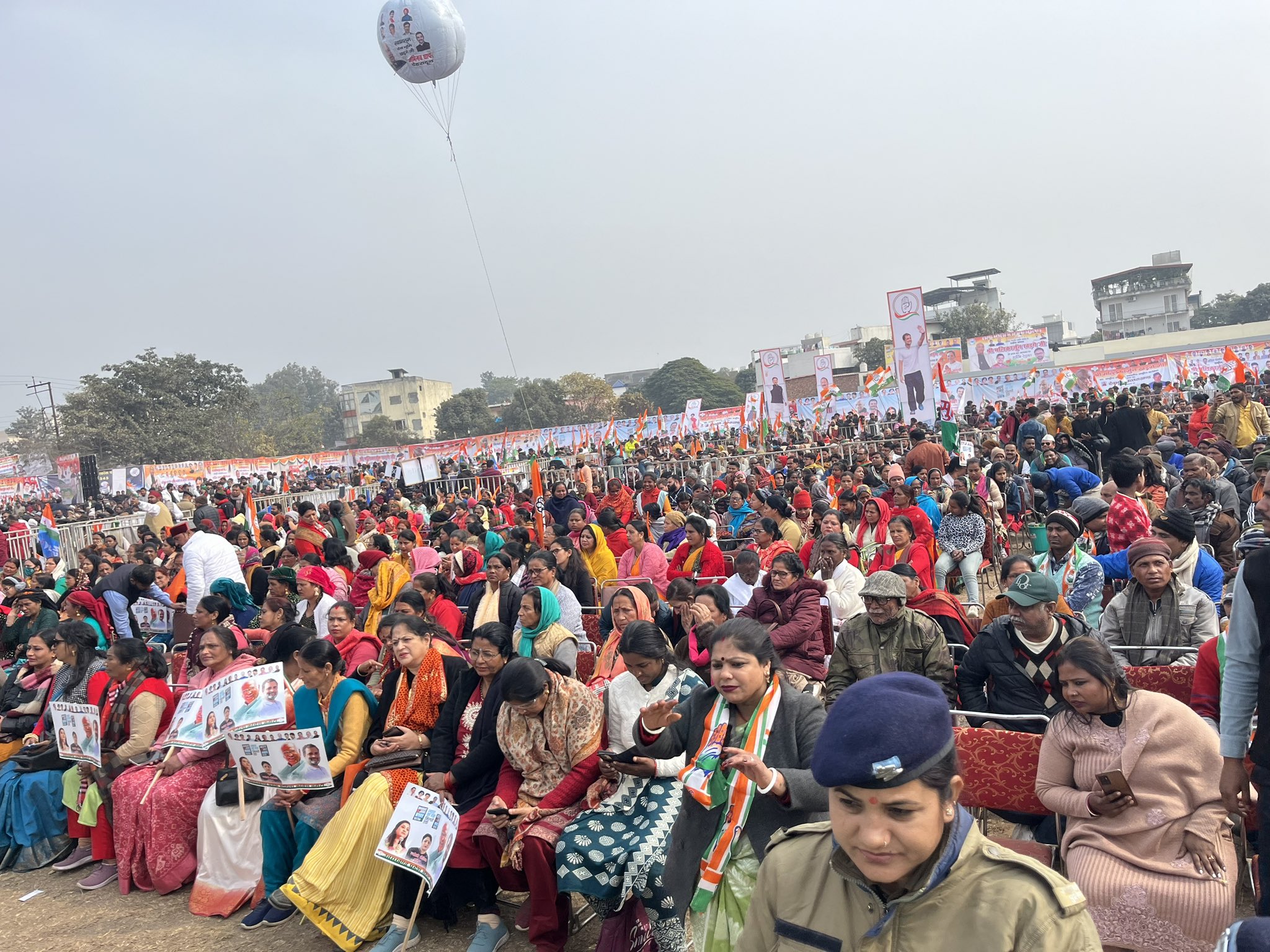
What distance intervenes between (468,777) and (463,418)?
206 ft

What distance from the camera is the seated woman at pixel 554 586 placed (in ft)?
22.4

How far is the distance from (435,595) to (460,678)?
8.61ft

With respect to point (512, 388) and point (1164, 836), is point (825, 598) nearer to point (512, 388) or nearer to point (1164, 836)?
point (1164, 836)

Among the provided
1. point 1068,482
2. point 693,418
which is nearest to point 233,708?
point 1068,482

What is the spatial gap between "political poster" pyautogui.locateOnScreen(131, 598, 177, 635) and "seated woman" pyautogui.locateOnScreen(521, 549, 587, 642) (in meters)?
3.96

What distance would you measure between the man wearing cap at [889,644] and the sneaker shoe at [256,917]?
3.36 m

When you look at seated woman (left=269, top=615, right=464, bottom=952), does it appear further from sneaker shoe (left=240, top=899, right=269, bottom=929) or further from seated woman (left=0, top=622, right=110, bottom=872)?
seated woman (left=0, top=622, right=110, bottom=872)

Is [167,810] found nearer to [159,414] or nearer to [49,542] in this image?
[49,542]

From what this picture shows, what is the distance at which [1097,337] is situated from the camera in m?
90.8

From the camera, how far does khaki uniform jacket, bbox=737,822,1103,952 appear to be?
1.62 m

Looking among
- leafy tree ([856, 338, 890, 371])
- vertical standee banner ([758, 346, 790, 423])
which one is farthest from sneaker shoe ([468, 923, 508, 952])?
leafy tree ([856, 338, 890, 371])

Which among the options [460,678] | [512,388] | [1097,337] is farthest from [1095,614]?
[512,388]

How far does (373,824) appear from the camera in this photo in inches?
188

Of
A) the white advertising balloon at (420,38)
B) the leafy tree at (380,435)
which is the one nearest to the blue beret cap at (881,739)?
the white advertising balloon at (420,38)
